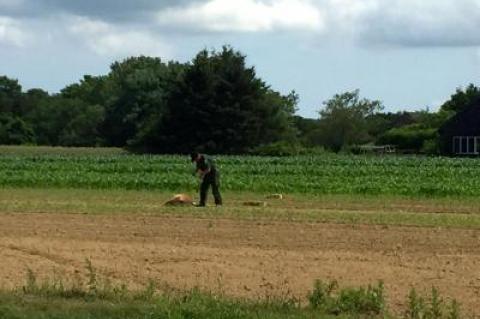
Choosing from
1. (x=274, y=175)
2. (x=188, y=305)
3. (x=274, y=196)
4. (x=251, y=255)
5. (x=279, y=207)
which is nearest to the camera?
(x=188, y=305)

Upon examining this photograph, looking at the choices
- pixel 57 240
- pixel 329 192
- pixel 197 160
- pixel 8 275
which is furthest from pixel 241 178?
pixel 8 275

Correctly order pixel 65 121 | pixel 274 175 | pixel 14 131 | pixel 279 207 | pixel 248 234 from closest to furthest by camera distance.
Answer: pixel 248 234
pixel 279 207
pixel 274 175
pixel 14 131
pixel 65 121

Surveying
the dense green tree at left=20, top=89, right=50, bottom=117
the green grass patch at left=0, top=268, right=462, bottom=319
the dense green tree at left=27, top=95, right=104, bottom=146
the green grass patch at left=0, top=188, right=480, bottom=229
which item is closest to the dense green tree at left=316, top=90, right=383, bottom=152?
the dense green tree at left=27, top=95, right=104, bottom=146

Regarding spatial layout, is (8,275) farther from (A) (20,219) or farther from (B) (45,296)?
(A) (20,219)

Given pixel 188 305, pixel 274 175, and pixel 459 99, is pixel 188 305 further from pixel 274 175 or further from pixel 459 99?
pixel 459 99

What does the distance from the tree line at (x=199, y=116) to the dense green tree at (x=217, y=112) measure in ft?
0.23

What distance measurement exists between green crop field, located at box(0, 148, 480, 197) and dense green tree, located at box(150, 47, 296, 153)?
18.1 metres

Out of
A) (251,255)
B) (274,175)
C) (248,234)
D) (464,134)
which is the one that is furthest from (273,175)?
(464,134)

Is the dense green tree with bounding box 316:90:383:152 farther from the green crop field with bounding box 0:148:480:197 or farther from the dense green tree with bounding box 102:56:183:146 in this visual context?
the green crop field with bounding box 0:148:480:197

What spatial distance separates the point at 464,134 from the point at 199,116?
64.3 ft

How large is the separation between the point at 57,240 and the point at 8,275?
3.68 m

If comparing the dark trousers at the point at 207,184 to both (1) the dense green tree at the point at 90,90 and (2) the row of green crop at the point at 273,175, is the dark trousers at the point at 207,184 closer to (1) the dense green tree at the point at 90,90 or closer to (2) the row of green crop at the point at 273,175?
(2) the row of green crop at the point at 273,175

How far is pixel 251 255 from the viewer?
15891 mm

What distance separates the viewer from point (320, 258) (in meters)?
15.6
